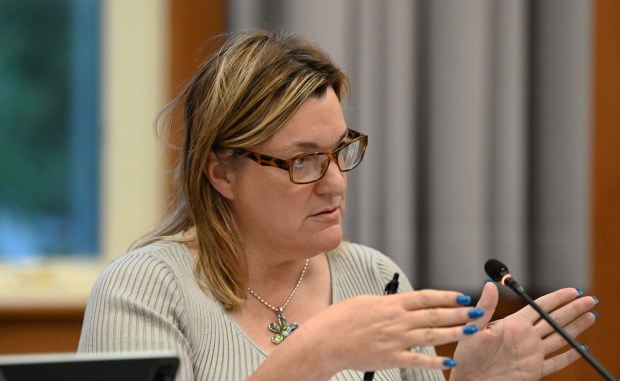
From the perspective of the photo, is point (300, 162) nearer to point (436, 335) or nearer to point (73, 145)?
point (436, 335)

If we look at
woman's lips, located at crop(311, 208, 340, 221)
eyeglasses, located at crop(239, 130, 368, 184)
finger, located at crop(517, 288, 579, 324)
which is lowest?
A: finger, located at crop(517, 288, 579, 324)

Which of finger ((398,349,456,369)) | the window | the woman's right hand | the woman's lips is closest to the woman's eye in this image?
the woman's lips

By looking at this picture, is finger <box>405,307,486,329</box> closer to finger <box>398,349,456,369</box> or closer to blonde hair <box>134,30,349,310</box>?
finger <box>398,349,456,369</box>

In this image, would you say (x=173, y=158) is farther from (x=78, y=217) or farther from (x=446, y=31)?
(x=446, y=31)

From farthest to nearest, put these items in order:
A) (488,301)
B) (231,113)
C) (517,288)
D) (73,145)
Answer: (73,145) → (231,113) → (488,301) → (517,288)

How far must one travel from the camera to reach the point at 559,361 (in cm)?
163

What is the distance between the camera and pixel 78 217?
9.34 feet

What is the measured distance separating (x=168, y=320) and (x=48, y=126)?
4.68ft

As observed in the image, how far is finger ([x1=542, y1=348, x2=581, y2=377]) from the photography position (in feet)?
5.29

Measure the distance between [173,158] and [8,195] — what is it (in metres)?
0.62

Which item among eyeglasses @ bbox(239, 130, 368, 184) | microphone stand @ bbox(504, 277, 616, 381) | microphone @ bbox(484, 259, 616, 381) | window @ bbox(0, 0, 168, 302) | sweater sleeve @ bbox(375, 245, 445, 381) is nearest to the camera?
microphone stand @ bbox(504, 277, 616, 381)

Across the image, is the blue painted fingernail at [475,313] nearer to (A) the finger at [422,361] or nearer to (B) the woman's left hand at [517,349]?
(A) the finger at [422,361]

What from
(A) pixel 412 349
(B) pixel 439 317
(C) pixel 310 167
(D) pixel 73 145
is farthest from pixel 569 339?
(D) pixel 73 145

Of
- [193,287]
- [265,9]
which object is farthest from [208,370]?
[265,9]
